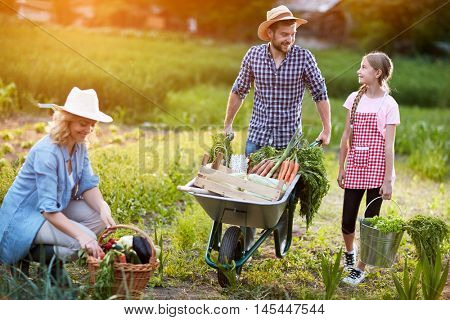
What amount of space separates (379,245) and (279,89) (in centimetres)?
104

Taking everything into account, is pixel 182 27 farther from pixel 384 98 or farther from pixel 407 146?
pixel 384 98

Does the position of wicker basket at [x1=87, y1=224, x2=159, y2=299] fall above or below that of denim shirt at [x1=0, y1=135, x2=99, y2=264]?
below

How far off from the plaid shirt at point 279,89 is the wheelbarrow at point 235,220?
257 mm

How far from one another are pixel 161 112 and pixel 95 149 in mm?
2863

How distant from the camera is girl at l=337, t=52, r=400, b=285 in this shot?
13.1 ft

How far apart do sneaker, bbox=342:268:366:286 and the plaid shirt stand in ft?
2.71

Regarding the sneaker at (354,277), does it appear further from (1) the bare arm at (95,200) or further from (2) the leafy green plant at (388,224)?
(1) the bare arm at (95,200)

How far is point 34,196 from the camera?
3.45m

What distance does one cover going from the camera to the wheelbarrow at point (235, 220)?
3.56 m

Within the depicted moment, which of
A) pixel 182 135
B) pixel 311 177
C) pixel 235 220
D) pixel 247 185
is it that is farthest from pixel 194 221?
pixel 182 135

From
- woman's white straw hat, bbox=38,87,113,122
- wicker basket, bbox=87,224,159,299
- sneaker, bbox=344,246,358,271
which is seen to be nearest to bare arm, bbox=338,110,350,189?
sneaker, bbox=344,246,358,271

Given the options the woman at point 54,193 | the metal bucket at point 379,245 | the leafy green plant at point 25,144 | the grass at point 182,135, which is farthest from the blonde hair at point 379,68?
the leafy green plant at point 25,144

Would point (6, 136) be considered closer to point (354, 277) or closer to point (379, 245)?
point (354, 277)

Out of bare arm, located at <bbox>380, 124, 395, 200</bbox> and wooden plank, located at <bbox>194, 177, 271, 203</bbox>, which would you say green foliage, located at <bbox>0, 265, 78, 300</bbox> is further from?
bare arm, located at <bbox>380, 124, 395, 200</bbox>
